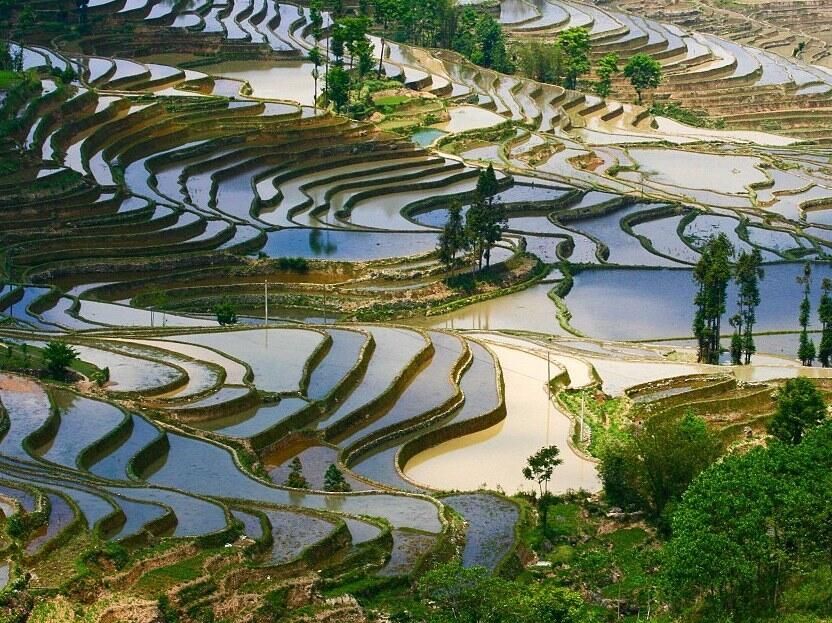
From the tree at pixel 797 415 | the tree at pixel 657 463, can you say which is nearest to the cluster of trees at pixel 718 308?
the tree at pixel 797 415

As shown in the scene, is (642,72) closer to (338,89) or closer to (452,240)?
(338,89)

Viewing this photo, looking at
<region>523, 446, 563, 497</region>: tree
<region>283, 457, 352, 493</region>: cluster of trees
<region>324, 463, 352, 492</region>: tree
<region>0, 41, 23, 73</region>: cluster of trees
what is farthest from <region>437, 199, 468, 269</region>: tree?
<region>0, 41, 23, 73</region>: cluster of trees

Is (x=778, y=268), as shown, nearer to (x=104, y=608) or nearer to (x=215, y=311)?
(x=215, y=311)

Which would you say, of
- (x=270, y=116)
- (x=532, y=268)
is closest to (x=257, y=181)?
(x=270, y=116)

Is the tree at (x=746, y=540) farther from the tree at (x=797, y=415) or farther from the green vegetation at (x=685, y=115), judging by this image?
the green vegetation at (x=685, y=115)

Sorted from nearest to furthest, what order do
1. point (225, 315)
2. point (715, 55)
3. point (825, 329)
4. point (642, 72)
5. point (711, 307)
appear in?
point (711, 307) → point (225, 315) → point (825, 329) → point (642, 72) → point (715, 55)

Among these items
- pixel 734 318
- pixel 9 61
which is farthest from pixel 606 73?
pixel 734 318

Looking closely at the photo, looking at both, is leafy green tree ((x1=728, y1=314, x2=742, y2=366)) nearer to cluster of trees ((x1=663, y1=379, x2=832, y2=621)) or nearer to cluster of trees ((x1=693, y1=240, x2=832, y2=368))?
cluster of trees ((x1=693, y1=240, x2=832, y2=368))
